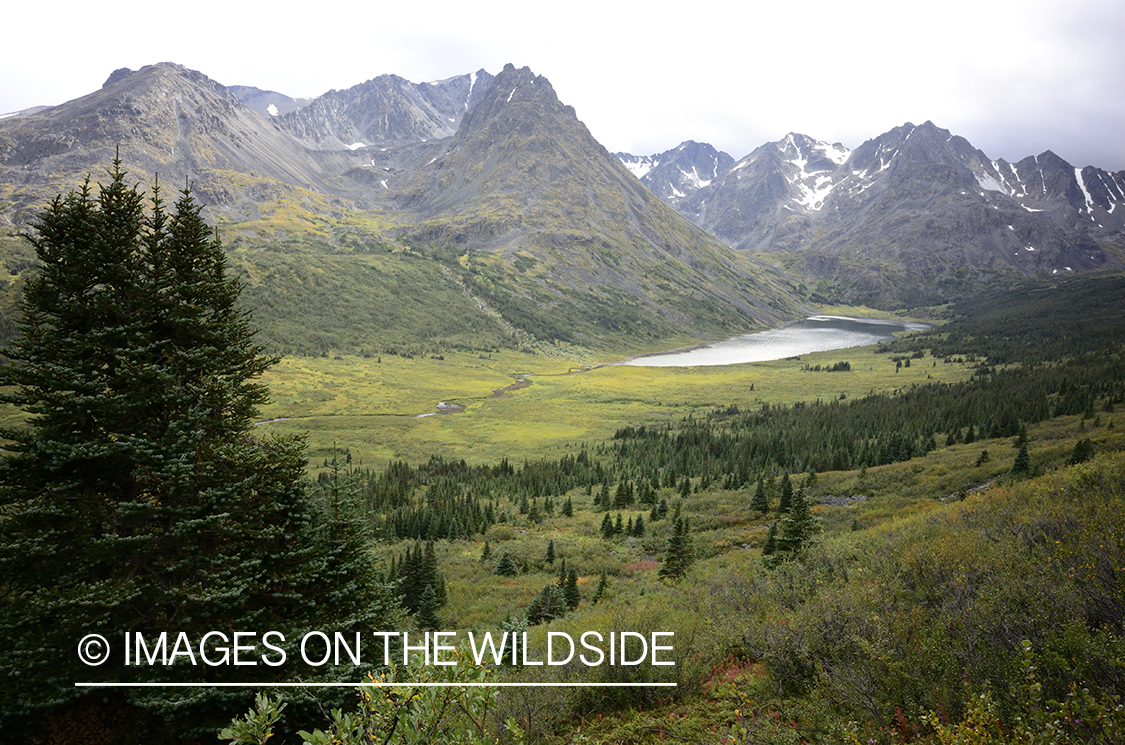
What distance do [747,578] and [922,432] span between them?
224 ft

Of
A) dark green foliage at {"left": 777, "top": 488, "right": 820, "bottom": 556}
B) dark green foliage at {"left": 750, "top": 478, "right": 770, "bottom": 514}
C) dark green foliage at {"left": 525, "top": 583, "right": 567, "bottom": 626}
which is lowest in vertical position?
dark green foliage at {"left": 750, "top": 478, "right": 770, "bottom": 514}

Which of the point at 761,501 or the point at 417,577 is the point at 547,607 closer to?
the point at 417,577

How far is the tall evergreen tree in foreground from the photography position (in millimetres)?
10102

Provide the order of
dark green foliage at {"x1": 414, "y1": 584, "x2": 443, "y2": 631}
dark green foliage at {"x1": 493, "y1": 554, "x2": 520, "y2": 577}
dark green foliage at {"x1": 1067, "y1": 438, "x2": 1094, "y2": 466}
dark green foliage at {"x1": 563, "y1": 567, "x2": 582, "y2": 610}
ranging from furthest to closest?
1. dark green foliage at {"x1": 493, "y1": 554, "x2": 520, "y2": 577}
2. dark green foliage at {"x1": 1067, "y1": 438, "x2": 1094, "y2": 466}
3. dark green foliage at {"x1": 414, "y1": 584, "x2": 443, "y2": 631}
4. dark green foliage at {"x1": 563, "y1": 567, "x2": 582, "y2": 610}

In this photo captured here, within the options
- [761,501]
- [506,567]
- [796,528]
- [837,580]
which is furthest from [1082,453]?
[506,567]

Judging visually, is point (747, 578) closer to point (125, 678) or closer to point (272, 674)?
point (272, 674)

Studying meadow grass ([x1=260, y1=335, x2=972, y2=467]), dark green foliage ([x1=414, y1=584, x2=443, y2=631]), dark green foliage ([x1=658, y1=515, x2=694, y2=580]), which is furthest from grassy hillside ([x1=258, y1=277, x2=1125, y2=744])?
meadow grass ([x1=260, y1=335, x2=972, y2=467])

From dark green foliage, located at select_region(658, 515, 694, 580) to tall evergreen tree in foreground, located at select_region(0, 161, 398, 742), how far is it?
1609 cm

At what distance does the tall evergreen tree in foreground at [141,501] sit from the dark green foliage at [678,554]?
1609cm

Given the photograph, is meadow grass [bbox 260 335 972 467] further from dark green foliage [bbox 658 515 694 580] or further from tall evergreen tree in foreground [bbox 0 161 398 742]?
tall evergreen tree in foreground [bbox 0 161 398 742]

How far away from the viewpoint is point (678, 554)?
83.9 ft

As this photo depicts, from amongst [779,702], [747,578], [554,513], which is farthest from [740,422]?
[779,702]

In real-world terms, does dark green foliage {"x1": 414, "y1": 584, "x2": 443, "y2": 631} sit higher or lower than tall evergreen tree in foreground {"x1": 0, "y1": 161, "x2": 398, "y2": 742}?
lower

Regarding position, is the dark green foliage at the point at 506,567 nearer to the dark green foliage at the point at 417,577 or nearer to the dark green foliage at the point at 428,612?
the dark green foliage at the point at 417,577
